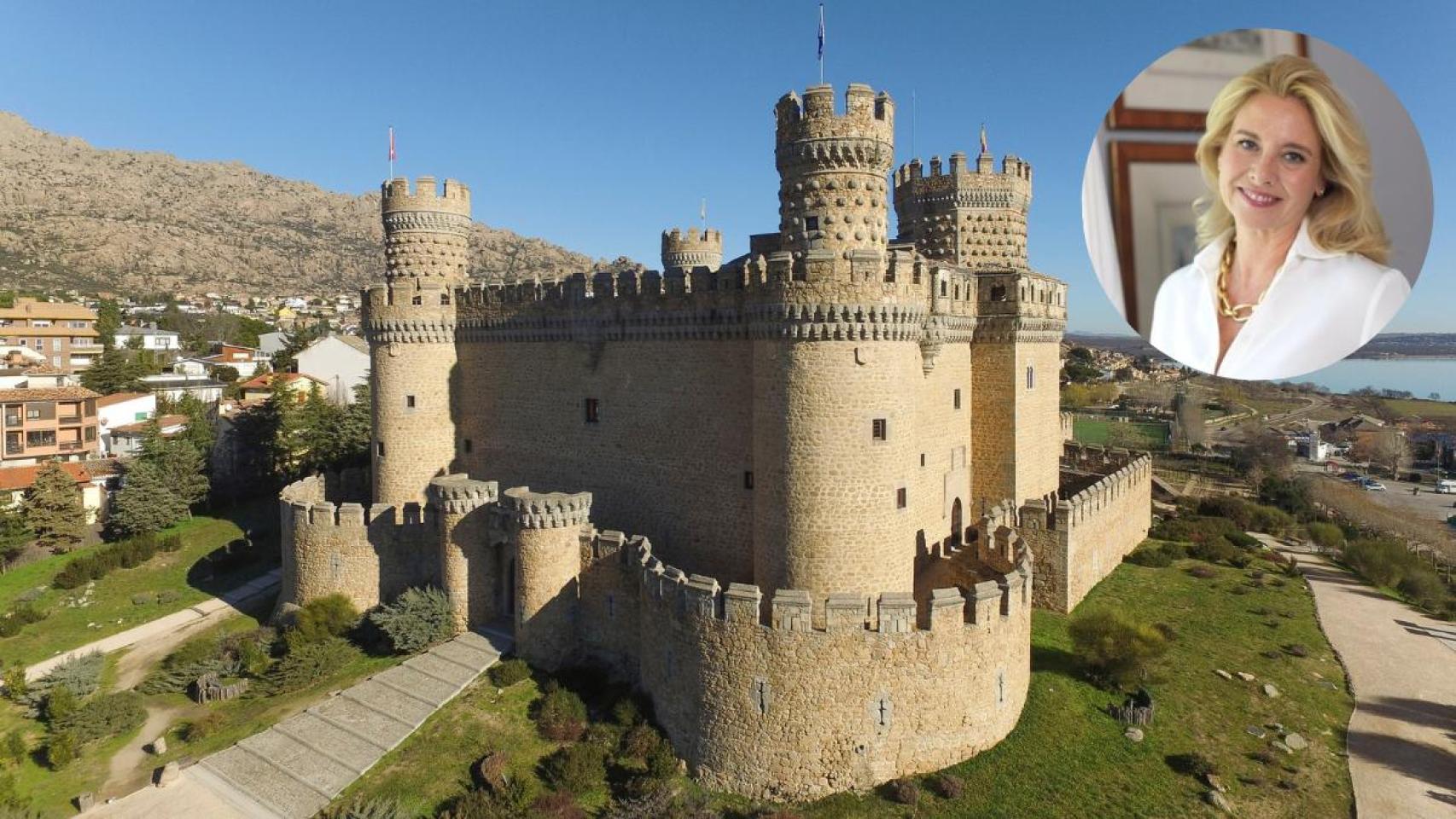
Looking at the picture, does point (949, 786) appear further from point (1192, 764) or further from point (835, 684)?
point (1192, 764)

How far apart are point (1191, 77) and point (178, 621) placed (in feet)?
121

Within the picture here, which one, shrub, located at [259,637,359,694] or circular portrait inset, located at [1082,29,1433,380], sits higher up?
circular portrait inset, located at [1082,29,1433,380]

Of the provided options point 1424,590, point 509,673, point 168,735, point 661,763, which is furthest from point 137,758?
point 1424,590

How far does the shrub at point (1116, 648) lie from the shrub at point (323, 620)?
22.7 meters

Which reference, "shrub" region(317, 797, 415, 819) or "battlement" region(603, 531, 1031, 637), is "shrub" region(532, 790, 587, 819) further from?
"battlement" region(603, 531, 1031, 637)

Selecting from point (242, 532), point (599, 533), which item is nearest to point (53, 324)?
point (242, 532)

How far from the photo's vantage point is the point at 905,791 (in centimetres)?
1641

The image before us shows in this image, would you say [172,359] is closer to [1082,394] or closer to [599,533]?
[599,533]

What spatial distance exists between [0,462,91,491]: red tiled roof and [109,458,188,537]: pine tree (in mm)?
3896

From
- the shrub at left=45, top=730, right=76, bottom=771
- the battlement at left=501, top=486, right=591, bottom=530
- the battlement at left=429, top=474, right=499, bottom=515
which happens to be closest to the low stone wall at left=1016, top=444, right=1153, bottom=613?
the battlement at left=501, top=486, right=591, bottom=530

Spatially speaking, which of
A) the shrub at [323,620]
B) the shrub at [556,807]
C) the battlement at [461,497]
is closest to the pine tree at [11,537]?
the shrub at [323,620]

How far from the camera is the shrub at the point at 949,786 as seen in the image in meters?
16.4

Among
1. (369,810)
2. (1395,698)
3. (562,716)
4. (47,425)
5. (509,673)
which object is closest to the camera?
(369,810)

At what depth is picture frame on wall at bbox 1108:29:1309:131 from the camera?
240 inches
